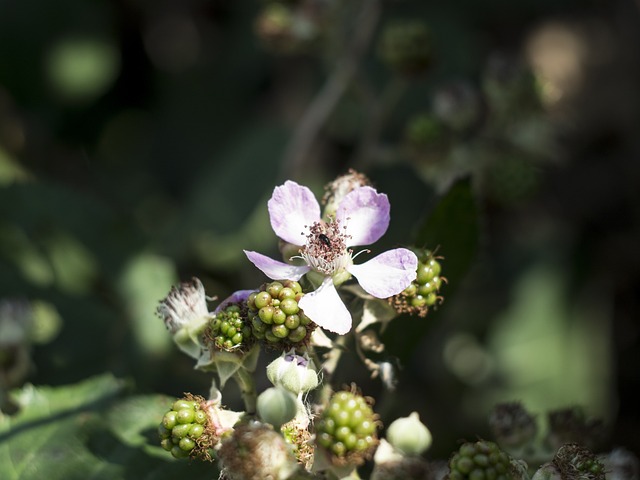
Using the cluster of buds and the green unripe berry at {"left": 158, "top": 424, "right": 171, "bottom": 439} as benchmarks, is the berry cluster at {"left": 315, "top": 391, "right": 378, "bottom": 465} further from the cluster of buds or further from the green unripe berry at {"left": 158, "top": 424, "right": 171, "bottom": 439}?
the green unripe berry at {"left": 158, "top": 424, "right": 171, "bottom": 439}

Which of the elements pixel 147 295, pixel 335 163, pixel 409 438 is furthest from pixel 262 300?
pixel 335 163

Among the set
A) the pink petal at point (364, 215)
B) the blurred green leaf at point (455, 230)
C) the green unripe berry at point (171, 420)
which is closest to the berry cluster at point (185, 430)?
the green unripe berry at point (171, 420)

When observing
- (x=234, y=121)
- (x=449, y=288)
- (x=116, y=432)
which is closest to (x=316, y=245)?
(x=449, y=288)

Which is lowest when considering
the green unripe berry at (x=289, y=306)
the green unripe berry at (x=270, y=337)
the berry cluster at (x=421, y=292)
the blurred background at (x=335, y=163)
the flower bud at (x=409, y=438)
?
the flower bud at (x=409, y=438)

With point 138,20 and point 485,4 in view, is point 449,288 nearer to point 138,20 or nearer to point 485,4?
point 485,4

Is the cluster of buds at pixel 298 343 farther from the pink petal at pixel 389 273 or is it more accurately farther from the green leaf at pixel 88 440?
the green leaf at pixel 88 440

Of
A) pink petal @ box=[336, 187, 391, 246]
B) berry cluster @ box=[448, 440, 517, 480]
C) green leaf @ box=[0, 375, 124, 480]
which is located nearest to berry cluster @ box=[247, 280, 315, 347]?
pink petal @ box=[336, 187, 391, 246]
